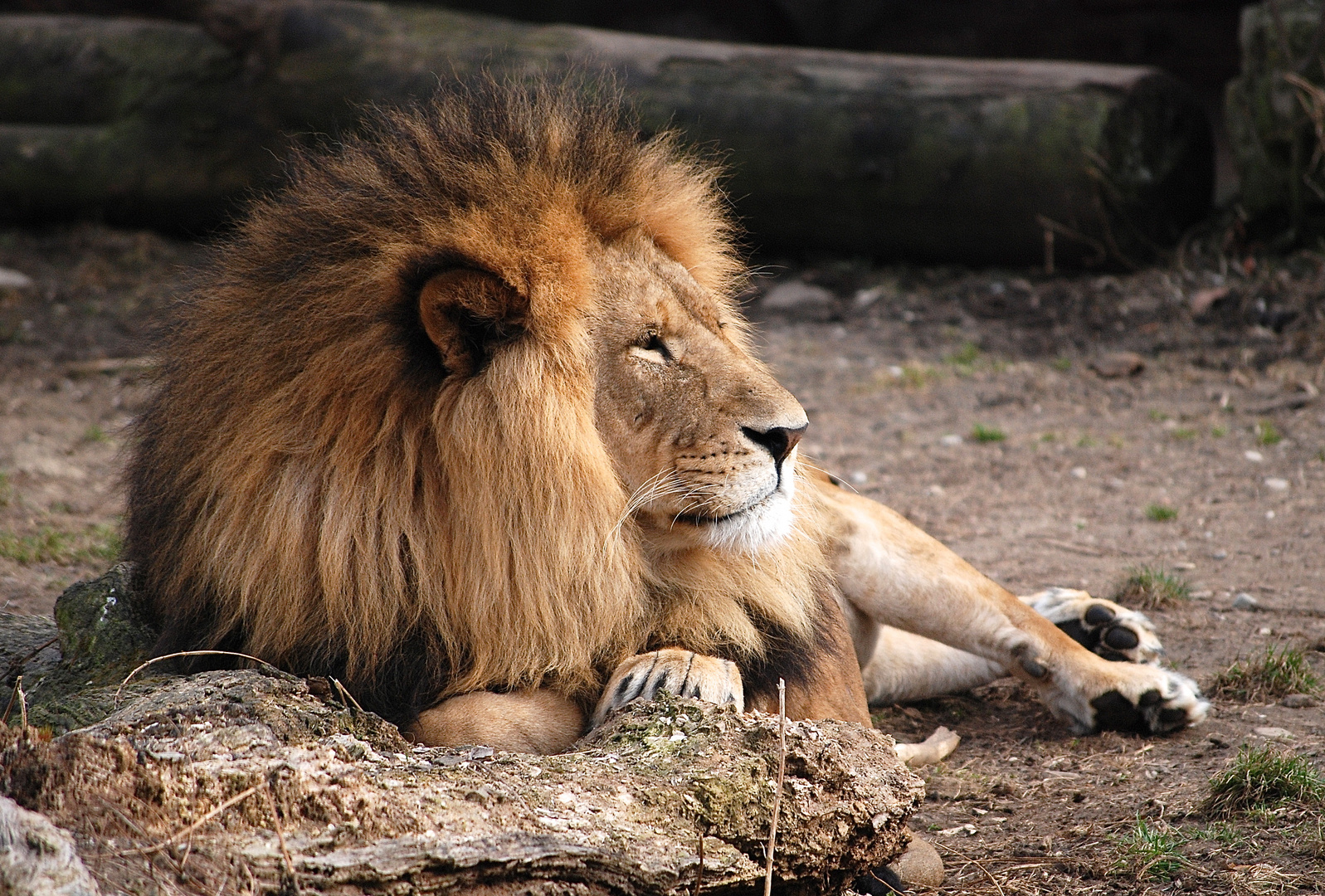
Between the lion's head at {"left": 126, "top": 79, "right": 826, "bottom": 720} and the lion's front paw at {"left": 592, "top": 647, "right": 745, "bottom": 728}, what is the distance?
3.7 inches

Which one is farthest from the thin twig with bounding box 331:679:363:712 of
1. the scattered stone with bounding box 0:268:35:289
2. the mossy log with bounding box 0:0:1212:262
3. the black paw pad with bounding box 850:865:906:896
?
the scattered stone with bounding box 0:268:35:289

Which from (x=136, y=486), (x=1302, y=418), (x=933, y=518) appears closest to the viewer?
(x=136, y=486)

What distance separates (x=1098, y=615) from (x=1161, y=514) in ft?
5.03

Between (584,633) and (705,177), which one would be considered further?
(705,177)

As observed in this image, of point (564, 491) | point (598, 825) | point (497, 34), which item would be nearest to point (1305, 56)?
point (497, 34)

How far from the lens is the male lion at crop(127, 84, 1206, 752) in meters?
2.41

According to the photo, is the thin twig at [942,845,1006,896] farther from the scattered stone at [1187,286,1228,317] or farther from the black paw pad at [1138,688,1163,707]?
the scattered stone at [1187,286,1228,317]

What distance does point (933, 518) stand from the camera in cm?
517

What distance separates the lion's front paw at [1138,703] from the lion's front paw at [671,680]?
51.3 inches

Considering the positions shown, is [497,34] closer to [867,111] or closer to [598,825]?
[867,111]

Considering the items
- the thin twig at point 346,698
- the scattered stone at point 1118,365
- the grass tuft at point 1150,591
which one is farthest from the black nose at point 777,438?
the scattered stone at point 1118,365

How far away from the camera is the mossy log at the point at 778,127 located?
306 inches

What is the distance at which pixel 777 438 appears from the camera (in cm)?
254

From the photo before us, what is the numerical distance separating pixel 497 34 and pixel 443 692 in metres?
6.68
